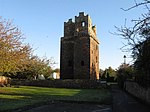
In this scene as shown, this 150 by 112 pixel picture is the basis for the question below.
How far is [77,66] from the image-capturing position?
5450cm

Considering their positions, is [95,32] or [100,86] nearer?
[100,86]

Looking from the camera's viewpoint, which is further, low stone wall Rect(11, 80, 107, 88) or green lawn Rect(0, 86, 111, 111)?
low stone wall Rect(11, 80, 107, 88)

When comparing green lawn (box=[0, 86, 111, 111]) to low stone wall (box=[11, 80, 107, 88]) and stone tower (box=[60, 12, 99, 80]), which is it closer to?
low stone wall (box=[11, 80, 107, 88])

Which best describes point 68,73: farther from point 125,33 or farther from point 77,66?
point 125,33

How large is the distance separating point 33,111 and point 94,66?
141 ft

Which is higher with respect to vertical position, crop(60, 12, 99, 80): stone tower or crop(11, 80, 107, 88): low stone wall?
crop(60, 12, 99, 80): stone tower

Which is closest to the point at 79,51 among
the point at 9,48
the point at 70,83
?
the point at 70,83

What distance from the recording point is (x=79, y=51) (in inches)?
2165

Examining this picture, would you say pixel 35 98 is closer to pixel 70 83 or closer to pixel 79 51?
pixel 70 83

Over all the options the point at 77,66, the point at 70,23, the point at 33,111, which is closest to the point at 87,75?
the point at 77,66

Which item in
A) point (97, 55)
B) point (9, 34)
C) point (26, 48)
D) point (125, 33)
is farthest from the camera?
point (97, 55)

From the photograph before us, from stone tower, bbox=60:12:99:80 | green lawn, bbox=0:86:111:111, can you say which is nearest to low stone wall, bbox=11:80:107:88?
stone tower, bbox=60:12:99:80

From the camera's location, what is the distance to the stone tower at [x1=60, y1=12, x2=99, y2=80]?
5406 centimetres

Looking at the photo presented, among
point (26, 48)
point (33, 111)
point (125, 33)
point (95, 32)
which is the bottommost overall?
point (33, 111)
